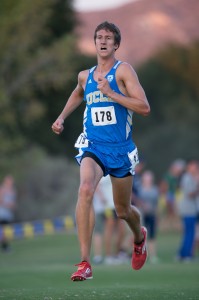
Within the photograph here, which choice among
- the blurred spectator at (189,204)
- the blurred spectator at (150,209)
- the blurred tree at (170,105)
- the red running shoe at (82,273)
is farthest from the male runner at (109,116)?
the blurred tree at (170,105)

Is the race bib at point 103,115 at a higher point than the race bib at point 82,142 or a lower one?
higher

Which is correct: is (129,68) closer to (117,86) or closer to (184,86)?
(117,86)

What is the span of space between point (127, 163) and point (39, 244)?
19.0 meters

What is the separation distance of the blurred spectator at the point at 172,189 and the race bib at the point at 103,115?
1836cm

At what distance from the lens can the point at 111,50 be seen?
416 inches

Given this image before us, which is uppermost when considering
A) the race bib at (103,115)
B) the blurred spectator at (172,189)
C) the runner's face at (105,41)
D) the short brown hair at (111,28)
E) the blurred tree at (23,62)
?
the blurred tree at (23,62)

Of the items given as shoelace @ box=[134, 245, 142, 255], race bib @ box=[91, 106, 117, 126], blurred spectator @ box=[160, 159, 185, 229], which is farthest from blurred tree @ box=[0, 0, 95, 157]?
race bib @ box=[91, 106, 117, 126]

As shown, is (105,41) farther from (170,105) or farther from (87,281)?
(170,105)

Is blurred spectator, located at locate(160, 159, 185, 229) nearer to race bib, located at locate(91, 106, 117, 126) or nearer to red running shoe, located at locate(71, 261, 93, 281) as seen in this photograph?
race bib, located at locate(91, 106, 117, 126)

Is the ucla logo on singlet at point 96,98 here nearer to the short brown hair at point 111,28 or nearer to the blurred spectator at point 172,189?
the short brown hair at point 111,28

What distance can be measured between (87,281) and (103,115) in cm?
399

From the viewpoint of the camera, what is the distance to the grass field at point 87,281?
33.1ft

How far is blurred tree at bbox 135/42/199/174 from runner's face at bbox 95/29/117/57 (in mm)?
47393

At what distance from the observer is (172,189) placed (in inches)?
1159
